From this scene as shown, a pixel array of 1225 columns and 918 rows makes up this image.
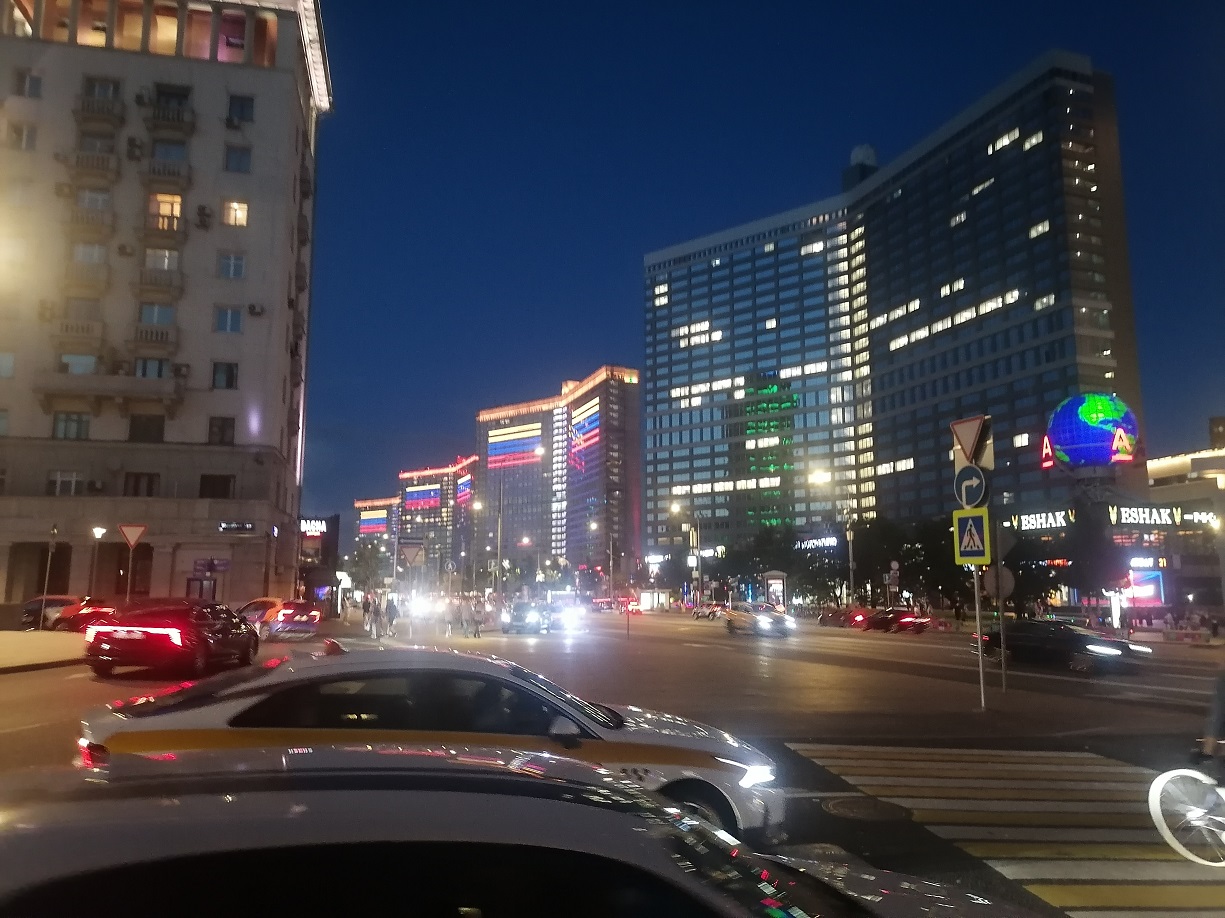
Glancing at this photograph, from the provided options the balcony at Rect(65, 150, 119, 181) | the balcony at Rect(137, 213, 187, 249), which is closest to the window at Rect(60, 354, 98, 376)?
the balcony at Rect(137, 213, 187, 249)

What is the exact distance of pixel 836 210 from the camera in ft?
570

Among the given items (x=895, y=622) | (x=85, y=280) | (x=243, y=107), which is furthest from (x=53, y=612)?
(x=895, y=622)

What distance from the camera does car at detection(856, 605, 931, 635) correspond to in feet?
159

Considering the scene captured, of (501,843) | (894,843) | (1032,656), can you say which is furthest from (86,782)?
(1032,656)

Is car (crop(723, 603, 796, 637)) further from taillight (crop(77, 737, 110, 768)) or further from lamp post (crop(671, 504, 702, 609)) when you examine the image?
taillight (crop(77, 737, 110, 768))

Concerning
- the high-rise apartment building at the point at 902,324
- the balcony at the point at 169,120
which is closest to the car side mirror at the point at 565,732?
the balcony at the point at 169,120

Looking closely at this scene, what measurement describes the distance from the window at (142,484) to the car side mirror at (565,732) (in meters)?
46.4

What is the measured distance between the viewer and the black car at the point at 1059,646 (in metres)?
22.5

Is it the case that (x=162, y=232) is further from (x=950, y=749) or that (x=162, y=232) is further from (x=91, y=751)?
(x=91, y=751)

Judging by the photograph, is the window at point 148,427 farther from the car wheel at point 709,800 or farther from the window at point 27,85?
the car wheel at point 709,800

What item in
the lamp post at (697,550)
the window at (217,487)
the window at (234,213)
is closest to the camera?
the window at (217,487)

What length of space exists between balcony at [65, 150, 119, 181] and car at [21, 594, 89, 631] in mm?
24217

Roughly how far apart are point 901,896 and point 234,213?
5403 cm

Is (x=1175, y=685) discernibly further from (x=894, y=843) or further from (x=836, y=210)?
(x=836, y=210)
